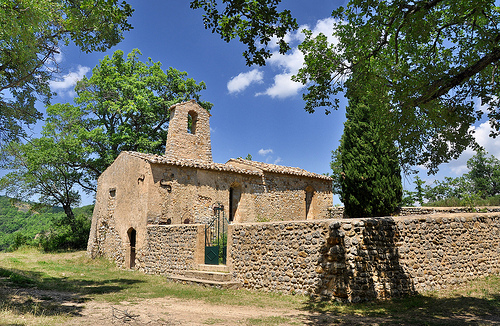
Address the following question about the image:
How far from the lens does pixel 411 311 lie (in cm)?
720

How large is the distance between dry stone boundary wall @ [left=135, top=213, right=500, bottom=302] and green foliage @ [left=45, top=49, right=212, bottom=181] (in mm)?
16280

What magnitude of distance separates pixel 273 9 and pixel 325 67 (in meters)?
4.63

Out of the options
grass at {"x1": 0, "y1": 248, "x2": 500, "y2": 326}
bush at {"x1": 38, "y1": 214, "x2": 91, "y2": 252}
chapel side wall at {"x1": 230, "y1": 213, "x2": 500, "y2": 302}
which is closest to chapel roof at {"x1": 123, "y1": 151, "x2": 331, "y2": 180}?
grass at {"x1": 0, "y1": 248, "x2": 500, "y2": 326}

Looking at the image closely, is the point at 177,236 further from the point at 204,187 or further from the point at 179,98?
the point at 179,98

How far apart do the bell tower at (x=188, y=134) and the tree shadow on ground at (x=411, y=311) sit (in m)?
12.8

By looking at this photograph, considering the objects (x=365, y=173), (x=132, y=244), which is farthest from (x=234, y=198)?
(x=365, y=173)

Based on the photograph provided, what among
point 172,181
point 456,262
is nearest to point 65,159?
point 172,181

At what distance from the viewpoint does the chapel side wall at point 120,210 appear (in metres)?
15.7

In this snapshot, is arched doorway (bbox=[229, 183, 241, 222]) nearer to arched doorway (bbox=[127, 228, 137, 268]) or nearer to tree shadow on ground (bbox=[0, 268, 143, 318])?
arched doorway (bbox=[127, 228, 137, 268])

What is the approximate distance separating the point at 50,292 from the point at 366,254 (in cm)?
842

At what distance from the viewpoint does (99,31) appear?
29.7ft

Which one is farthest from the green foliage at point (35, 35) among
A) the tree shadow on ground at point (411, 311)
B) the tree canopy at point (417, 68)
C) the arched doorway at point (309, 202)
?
the arched doorway at point (309, 202)

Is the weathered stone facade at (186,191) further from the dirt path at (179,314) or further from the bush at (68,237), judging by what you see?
the dirt path at (179,314)

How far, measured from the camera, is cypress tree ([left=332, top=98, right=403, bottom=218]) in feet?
61.9
